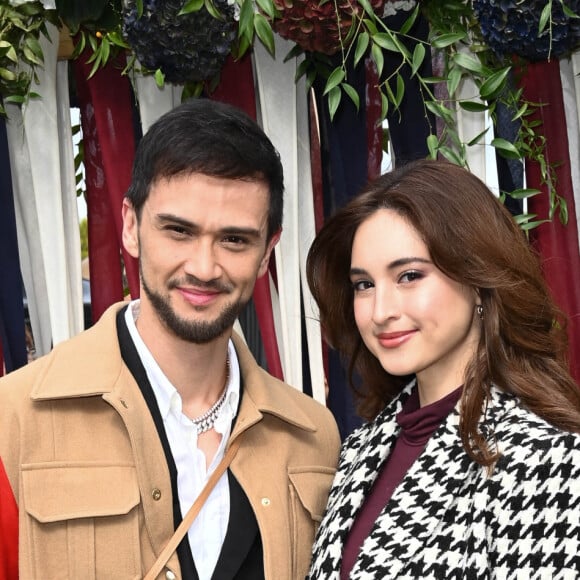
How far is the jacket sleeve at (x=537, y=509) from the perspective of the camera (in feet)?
6.24

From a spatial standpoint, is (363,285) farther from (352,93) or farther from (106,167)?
(106,167)

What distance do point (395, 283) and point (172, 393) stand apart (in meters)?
0.52

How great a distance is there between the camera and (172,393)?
234 cm

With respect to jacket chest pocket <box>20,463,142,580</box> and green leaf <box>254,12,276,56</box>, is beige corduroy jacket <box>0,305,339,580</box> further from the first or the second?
green leaf <box>254,12,276,56</box>

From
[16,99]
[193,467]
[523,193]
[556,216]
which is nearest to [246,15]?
[16,99]

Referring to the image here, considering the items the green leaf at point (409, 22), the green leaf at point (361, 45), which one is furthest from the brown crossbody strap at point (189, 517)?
the green leaf at point (409, 22)

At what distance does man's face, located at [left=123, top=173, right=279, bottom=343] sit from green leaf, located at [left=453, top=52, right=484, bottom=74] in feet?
1.76

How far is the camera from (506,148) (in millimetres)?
2479

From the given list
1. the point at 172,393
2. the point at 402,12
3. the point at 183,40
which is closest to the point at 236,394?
the point at 172,393

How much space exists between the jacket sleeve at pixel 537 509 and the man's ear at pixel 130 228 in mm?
888

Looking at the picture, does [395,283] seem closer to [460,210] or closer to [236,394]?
[460,210]

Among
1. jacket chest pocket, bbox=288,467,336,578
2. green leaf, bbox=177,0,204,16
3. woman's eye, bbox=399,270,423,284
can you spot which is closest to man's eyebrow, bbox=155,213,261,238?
woman's eye, bbox=399,270,423,284

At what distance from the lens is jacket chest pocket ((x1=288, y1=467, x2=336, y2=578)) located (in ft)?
7.80

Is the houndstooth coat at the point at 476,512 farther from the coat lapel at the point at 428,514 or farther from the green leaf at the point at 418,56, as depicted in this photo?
the green leaf at the point at 418,56
